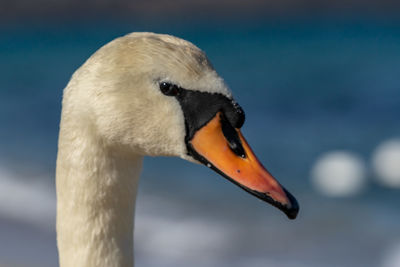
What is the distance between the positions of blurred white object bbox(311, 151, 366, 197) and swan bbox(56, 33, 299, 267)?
224 inches

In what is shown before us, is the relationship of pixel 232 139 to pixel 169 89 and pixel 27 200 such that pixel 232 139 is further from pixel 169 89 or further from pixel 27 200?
pixel 27 200

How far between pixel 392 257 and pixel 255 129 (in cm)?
340

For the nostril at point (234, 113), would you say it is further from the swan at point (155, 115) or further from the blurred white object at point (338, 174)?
the blurred white object at point (338, 174)

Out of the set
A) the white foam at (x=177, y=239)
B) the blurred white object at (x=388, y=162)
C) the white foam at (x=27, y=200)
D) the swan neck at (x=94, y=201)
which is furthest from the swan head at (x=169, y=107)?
the blurred white object at (x=388, y=162)

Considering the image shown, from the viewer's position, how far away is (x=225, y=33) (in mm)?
13820

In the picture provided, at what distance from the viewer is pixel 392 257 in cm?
655

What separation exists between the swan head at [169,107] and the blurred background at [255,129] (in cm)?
376

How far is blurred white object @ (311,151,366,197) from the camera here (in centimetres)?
795

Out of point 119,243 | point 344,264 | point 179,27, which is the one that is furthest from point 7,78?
point 119,243

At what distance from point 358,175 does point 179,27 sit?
6.34 metres

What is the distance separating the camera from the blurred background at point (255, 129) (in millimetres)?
6609

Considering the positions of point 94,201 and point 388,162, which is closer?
point 94,201

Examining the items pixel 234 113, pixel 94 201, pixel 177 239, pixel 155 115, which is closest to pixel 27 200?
pixel 177 239

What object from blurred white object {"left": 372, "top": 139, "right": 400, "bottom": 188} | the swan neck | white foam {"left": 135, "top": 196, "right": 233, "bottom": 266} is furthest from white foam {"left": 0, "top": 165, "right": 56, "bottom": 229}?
the swan neck
